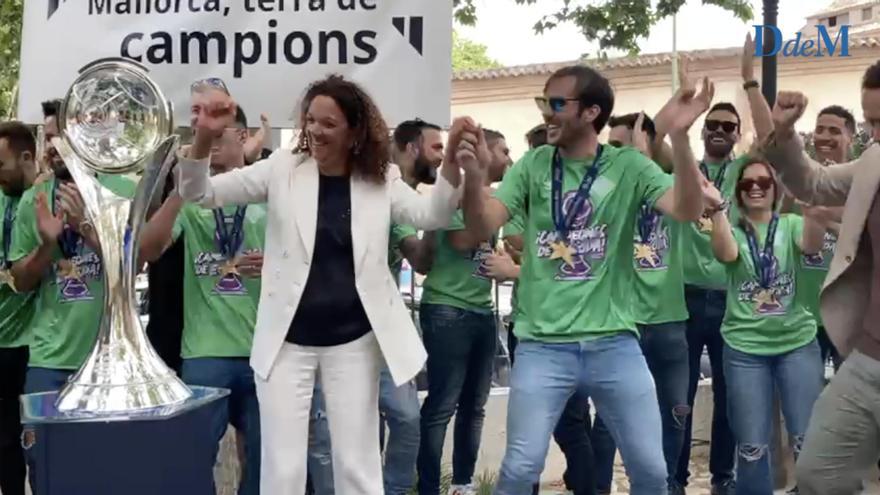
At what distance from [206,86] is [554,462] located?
4.02 m

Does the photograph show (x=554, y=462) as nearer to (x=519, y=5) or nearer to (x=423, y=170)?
(x=423, y=170)

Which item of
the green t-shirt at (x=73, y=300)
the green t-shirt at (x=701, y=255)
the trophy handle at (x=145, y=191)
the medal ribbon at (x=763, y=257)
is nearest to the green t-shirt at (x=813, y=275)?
the medal ribbon at (x=763, y=257)

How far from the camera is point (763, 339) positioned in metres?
5.75

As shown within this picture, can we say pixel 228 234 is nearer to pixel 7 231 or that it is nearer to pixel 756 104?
pixel 7 231

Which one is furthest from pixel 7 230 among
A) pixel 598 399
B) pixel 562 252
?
pixel 598 399

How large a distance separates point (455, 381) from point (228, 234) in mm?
1489

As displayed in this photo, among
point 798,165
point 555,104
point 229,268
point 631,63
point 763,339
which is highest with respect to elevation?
point 631,63

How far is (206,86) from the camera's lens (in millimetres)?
4125

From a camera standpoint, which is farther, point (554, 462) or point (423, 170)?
point (554, 462)

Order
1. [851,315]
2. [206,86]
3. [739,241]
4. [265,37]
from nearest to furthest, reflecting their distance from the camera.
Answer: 1. [206,86]
2. [851,315]
3. [265,37]
4. [739,241]

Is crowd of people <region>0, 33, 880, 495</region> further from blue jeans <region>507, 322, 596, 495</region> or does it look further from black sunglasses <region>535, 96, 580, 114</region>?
blue jeans <region>507, 322, 596, 495</region>

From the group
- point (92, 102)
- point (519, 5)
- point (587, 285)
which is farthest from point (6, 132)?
point (519, 5)

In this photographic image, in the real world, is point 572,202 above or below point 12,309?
above

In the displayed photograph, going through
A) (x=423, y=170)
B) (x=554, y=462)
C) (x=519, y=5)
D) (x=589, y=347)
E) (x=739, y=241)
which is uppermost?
(x=519, y=5)
